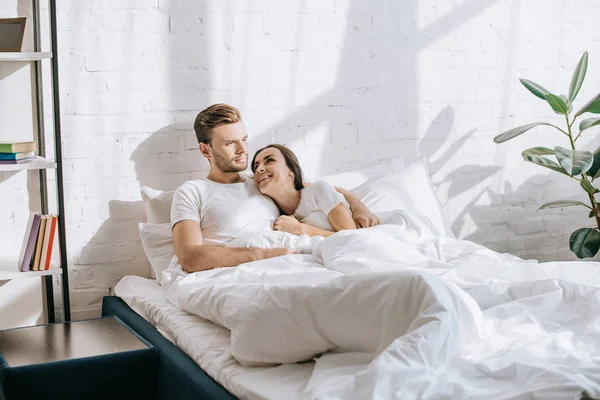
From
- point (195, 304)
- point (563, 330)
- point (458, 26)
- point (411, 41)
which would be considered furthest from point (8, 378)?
point (458, 26)

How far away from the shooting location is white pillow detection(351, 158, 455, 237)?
3.81 metres

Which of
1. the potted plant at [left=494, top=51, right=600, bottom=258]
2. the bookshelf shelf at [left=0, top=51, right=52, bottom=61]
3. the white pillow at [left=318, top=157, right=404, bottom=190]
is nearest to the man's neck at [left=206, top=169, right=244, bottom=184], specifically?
the white pillow at [left=318, top=157, right=404, bottom=190]

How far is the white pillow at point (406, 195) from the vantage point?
150 inches

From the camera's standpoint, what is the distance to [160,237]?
11.3 ft

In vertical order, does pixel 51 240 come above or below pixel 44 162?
below

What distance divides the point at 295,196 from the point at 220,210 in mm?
A: 386

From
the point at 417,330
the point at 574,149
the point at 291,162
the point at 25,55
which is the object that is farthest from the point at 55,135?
the point at 574,149

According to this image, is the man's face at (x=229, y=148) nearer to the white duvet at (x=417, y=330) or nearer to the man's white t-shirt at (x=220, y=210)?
the man's white t-shirt at (x=220, y=210)

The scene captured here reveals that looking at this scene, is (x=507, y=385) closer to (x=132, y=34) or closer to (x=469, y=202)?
(x=132, y=34)

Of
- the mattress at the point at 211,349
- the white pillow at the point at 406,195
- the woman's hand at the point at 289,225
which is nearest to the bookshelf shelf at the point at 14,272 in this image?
the mattress at the point at 211,349

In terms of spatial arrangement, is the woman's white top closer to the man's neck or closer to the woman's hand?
the woman's hand

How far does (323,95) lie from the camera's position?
3996 millimetres

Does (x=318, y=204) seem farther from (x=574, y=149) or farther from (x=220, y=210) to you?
(x=574, y=149)

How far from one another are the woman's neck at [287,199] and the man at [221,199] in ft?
0.12
